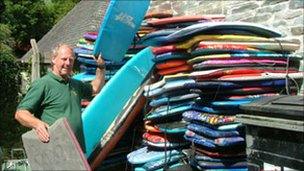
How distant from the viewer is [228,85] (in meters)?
4.99

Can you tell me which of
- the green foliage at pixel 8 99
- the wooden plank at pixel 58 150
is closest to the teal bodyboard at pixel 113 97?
the wooden plank at pixel 58 150

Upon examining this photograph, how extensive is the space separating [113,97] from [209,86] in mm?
1649

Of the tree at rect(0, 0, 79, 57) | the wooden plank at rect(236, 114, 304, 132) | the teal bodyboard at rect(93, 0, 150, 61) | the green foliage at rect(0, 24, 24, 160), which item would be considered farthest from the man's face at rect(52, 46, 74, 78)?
the tree at rect(0, 0, 79, 57)

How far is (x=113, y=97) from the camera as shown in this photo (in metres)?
6.38

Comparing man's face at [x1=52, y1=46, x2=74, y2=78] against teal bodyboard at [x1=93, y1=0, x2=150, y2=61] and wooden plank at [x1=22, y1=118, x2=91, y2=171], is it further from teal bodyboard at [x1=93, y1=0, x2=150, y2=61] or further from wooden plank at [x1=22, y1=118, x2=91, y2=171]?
teal bodyboard at [x1=93, y1=0, x2=150, y2=61]

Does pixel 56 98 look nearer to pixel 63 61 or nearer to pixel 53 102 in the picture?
pixel 53 102

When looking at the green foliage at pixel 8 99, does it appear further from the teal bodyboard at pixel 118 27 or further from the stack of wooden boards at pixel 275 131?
the stack of wooden boards at pixel 275 131

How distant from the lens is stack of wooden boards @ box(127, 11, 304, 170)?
5043 millimetres

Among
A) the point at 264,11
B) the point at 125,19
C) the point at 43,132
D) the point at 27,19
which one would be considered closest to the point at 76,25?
the point at 27,19

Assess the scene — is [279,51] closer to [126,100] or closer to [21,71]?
[126,100]

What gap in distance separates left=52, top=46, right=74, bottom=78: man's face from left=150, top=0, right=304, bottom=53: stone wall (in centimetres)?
247

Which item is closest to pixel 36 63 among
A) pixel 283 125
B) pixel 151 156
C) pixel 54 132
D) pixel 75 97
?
pixel 151 156

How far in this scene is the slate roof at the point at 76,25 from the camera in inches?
746

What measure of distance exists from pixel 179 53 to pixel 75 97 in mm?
1469
